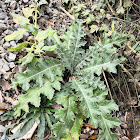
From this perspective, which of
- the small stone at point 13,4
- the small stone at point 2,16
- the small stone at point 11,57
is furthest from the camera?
the small stone at point 13,4

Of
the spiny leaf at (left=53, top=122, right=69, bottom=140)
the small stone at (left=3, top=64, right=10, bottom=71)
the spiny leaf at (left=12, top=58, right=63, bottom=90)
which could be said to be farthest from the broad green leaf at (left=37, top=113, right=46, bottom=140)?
the small stone at (left=3, top=64, right=10, bottom=71)

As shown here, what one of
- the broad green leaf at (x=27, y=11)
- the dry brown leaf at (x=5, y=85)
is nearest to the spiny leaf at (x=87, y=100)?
the dry brown leaf at (x=5, y=85)

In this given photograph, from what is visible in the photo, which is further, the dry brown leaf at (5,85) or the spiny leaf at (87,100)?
the dry brown leaf at (5,85)

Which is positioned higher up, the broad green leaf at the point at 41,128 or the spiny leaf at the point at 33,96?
the spiny leaf at the point at 33,96

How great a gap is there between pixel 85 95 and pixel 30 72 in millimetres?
724

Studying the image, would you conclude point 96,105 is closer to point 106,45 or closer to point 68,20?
point 106,45

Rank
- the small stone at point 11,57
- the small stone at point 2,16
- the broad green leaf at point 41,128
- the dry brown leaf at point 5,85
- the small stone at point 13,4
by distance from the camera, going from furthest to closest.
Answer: the small stone at point 13,4, the small stone at point 2,16, the small stone at point 11,57, the dry brown leaf at point 5,85, the broad green leaf at point 41,128

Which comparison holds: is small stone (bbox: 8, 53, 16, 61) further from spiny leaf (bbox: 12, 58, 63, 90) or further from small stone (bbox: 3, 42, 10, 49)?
spiny leaf (bbox: 12, 58, 63, 90)

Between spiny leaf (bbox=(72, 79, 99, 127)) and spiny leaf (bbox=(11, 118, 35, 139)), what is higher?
spiny leaf (bbox=(72, 79, 99, 127))

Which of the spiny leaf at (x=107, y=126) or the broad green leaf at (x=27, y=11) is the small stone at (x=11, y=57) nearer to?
the broad green leaf at (x=27, y=11)

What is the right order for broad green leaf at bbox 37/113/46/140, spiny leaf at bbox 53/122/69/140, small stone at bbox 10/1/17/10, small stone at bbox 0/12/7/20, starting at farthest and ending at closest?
small stone at bbox 10/1/17/10
small stone at bbox 0/12/7/20
broad green leaf at bbox 37/113/46/140
spiny leaf at bbox 53/122/69/140

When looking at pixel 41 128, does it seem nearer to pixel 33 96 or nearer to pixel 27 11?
pixel 33 96

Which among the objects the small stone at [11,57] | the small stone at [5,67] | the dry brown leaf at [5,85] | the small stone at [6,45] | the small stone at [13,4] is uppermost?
the small stone at [13,4]

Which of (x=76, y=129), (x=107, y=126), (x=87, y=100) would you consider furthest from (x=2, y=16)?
(x=107, y=126)
